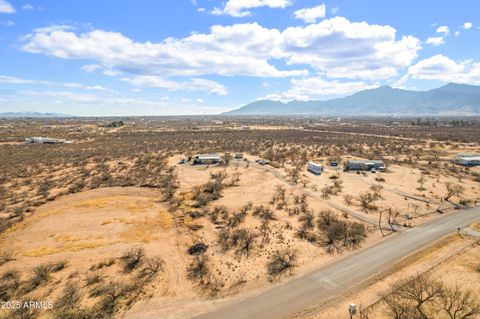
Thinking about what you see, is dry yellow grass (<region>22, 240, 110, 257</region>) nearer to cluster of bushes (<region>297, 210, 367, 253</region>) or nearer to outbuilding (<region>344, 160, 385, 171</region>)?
cluster of bushes (<region>297, 210, 367, 253</region>)

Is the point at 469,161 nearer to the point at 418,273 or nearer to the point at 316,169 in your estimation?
the point at 316,169

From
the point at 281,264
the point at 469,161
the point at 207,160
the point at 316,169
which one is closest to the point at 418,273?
the point at 281,264

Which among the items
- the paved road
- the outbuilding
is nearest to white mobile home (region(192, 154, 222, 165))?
the outbuilding

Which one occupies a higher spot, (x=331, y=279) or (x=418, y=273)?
(x=418, y=273)

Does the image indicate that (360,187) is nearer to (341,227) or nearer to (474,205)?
(474,205)

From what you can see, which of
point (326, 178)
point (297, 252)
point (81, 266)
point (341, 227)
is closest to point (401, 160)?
point (326, 178)

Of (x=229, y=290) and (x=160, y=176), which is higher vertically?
(x=160, y=176)

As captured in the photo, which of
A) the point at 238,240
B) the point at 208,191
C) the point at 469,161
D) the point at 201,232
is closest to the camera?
the point at 238,240
